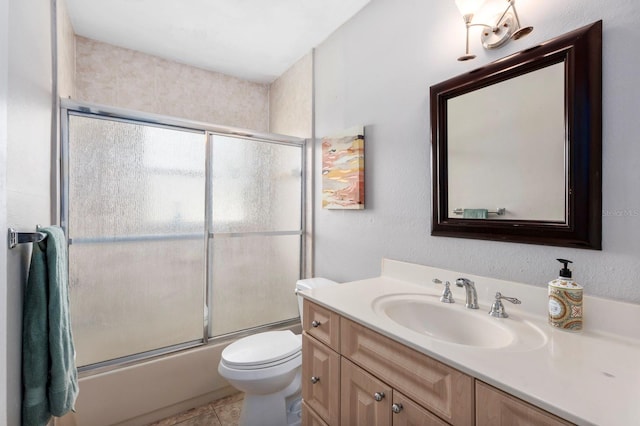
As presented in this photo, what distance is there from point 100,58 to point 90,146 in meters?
0.99

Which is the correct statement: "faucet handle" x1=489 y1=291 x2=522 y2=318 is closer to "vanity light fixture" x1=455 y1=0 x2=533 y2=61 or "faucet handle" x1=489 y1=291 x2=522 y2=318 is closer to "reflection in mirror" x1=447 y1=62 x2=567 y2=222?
"reflection in mirror" x1=447 y1=62 x2=567 y2=222

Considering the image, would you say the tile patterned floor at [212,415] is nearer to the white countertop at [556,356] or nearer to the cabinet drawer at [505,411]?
the white countertop at [556,356]

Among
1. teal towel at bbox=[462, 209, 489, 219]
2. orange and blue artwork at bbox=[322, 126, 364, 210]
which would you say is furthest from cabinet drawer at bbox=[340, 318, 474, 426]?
orange and blue artwork at bbox=[322, 126, 364, 210]

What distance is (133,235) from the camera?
171 cm

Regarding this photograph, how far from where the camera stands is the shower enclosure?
1589 millimetres

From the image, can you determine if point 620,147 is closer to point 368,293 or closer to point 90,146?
point 368,293

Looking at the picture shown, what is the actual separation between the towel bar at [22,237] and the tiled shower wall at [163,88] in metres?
1.60

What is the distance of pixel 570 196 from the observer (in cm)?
95

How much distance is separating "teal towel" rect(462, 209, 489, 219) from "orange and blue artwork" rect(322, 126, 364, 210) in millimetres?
619

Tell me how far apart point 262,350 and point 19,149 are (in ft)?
4.28

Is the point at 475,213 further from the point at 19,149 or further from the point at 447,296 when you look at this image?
the point at 19,149

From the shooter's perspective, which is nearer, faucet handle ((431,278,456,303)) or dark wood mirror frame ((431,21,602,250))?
dark wood mirror frame ((431,21,602,250))

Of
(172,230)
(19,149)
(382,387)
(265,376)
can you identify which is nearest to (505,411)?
(382,387)

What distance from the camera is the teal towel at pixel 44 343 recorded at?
0.95 m
